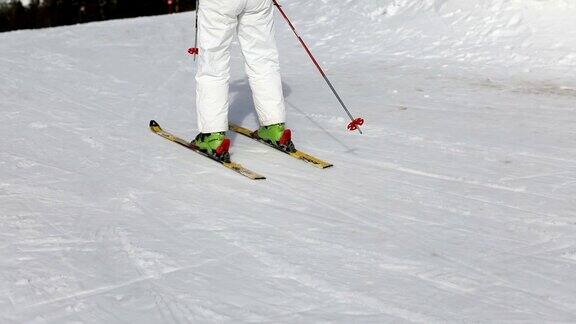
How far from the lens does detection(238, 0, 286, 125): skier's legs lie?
5.84m

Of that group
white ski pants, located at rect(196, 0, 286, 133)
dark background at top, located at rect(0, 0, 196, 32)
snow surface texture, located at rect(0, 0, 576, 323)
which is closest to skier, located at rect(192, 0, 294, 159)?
white ski pants, located at rect(196, 0, 286, 133)

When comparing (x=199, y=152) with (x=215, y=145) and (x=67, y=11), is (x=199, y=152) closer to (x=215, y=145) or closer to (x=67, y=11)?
(x=215, y=145)

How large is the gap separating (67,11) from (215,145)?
3755 cm

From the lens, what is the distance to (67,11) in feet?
136

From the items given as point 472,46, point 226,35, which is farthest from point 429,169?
point 472,46

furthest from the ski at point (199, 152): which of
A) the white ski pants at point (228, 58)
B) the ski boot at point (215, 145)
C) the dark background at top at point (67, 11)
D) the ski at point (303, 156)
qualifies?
the dark background at top at point (67, 11)

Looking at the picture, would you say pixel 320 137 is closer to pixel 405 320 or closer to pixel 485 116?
pixel 485 116

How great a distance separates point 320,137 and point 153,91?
233cm

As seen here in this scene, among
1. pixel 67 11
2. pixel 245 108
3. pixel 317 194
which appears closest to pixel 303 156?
pixel 317 194

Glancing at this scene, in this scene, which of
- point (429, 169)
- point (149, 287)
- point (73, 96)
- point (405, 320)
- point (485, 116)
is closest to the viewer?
point (405, 320)

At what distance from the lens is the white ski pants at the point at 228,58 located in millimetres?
5668

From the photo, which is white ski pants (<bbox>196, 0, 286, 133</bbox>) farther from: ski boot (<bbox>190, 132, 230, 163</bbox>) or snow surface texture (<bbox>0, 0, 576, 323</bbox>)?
snow surface texture (<bbox>0, 0, 576, 323</bbox>)

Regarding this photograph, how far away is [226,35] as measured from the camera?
5715 mm

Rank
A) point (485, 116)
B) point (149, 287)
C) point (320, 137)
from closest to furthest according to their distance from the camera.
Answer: point (149, 287)
point (320, 137)
point (485, 116)
